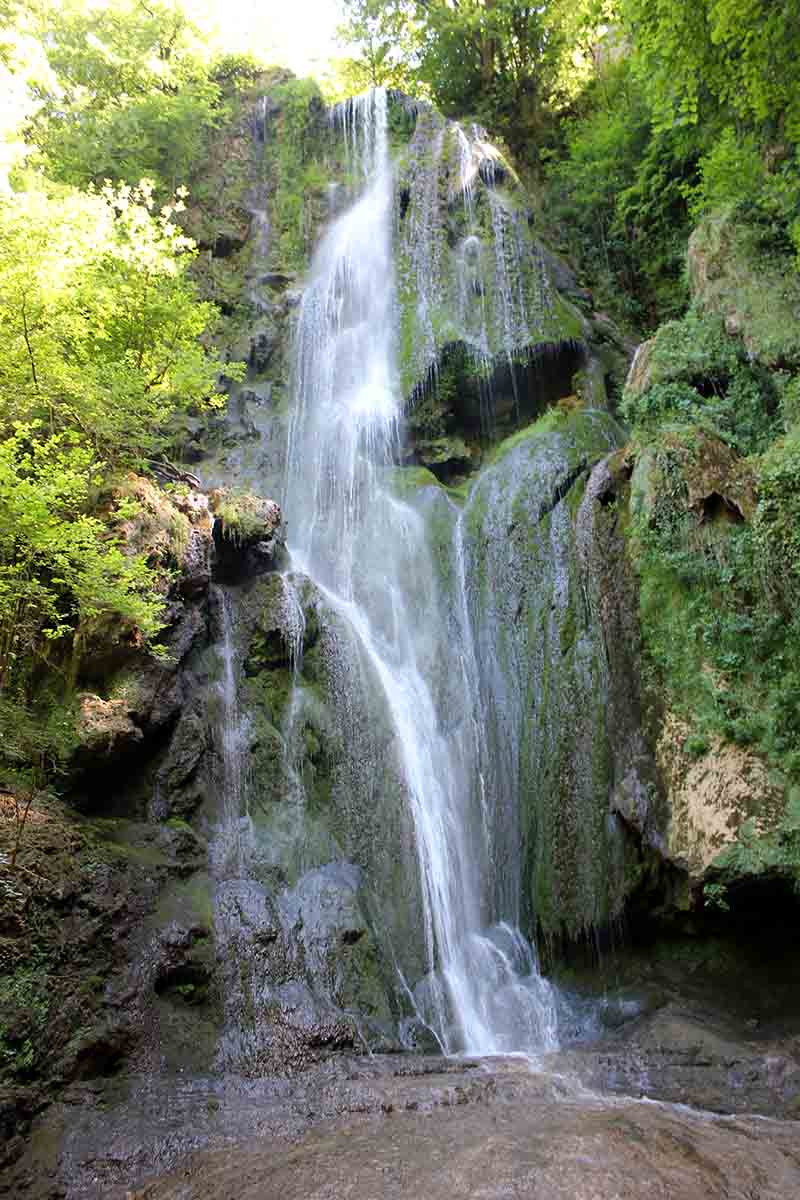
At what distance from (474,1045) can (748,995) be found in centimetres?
275

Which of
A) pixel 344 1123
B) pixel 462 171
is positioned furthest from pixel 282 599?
pixel 462 171

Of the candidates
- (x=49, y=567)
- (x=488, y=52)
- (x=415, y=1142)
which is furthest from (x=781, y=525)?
(x=488, y=52)

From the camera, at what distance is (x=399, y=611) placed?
11555 mm

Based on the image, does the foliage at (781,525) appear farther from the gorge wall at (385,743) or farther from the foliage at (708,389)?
the foliage at (708,389)

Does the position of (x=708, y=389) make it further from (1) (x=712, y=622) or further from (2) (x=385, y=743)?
(2) (x=385, y=743)

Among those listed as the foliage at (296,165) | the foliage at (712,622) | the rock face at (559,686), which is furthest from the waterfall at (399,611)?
the foliage at (712,622)

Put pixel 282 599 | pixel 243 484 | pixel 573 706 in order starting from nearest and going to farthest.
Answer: pixel 573 706 → pixel 282 599 → pixel 243 484

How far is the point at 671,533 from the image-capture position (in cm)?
896

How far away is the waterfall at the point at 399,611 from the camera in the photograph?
8211 mm

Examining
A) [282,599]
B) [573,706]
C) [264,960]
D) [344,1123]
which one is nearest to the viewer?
[344,1123]

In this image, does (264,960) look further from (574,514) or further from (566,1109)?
(574,514)

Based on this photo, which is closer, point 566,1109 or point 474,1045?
point 566,1109

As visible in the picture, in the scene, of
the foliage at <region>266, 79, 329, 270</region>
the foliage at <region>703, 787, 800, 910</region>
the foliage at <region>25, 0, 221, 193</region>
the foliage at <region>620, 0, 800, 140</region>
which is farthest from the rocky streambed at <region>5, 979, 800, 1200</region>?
the foliage at <region>266, 79, 329, 270</region>

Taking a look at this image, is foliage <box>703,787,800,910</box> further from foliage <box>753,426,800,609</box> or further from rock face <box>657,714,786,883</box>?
foliage <box>753,426,800,609</box>
